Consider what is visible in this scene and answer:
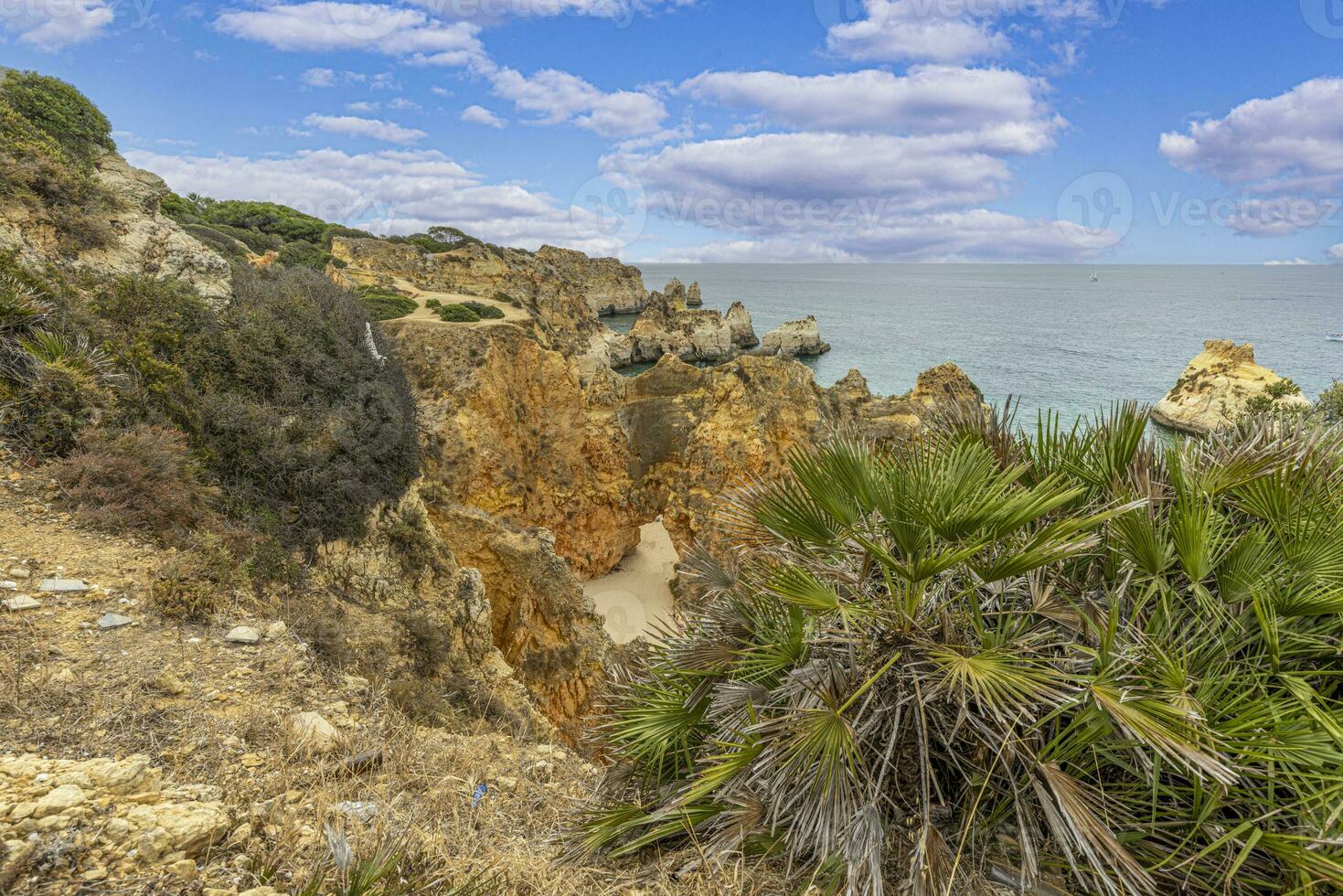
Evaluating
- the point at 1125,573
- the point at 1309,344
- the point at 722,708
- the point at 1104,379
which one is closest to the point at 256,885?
the point at 722,708

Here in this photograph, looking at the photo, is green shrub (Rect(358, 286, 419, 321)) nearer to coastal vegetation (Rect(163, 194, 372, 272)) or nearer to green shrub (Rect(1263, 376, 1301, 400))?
coastal vegetation (Rect(163, 194, 372, 272))

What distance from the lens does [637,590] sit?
67.1ft

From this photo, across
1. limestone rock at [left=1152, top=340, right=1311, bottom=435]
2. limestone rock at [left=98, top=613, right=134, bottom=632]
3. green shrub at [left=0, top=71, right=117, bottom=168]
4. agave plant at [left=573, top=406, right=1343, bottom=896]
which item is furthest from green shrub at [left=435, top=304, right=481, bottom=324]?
limestone rock at [left=1152, top=340, right=1311, bottom=435]

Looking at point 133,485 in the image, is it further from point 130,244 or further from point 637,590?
point 637,590

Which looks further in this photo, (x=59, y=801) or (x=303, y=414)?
(x=303, y=414)

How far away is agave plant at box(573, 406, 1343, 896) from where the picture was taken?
105 inches

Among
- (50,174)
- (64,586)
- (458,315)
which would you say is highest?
(50,174)

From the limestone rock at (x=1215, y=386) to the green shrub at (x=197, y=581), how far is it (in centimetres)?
3956

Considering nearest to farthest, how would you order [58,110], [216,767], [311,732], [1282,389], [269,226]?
[216,767] → [311,732] → [58,110] → [1282,389] → [269,226]

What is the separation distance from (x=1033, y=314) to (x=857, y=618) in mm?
132337

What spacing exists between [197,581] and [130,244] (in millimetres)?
6987

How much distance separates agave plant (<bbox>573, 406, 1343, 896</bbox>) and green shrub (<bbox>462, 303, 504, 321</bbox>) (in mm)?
24078

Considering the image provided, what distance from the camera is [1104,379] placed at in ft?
178

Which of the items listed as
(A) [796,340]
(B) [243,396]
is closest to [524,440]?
(B) [243,396]
